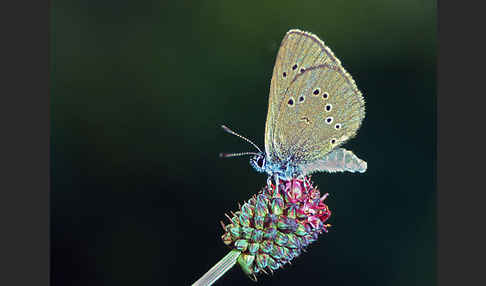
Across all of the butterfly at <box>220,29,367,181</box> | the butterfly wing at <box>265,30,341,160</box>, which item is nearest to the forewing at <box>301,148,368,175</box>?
the butterfly at <box>220,29,367,181</box>

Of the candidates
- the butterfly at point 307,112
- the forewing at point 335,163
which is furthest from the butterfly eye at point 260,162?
the forewing at point 335,163

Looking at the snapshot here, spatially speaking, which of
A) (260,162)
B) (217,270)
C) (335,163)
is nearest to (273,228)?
(217,270)

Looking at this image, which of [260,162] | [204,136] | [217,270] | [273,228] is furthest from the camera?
[204,136]

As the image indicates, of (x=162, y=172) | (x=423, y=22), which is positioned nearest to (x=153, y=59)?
(x=162, y=172)

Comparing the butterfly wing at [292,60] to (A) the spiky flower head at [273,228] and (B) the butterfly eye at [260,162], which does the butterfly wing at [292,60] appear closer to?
(B) the butterfly eye at [260,162]

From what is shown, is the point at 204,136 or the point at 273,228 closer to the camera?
the point at 273,228

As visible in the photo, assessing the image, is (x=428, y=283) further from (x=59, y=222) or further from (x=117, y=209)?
(x=59, y=222)

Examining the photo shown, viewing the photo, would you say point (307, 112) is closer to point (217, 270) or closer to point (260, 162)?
point (260, 162)
